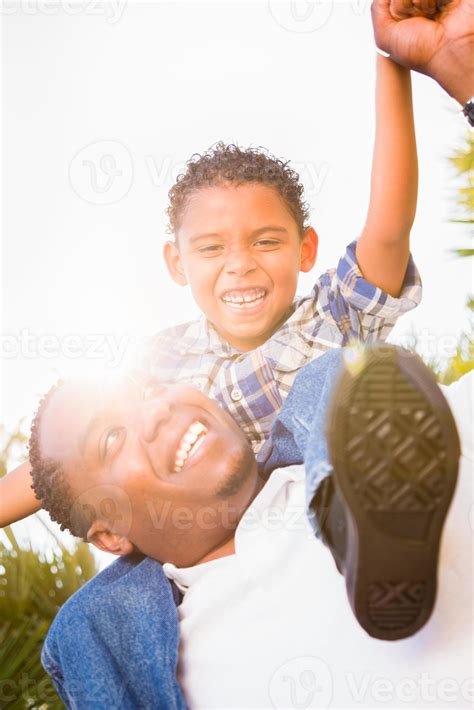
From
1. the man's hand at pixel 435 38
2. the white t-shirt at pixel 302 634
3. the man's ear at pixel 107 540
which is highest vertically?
the man's hand at pixel 435 38

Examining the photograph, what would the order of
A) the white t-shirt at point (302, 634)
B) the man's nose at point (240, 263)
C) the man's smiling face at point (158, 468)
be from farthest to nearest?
the man's nose at point (240, 263) → the man's smiling face at point (158, 468) → the white t-shirt at point (302, 634)

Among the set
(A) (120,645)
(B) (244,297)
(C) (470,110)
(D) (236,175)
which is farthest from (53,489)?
(C) (470,110)

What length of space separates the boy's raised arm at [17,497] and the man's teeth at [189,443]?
10.6 inches

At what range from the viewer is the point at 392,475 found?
737 mm

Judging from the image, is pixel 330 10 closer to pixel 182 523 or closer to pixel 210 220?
pixel 210 220

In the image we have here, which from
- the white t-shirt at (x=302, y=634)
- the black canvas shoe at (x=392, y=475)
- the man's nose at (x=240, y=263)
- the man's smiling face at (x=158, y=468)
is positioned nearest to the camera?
the black canvas shoe at (x=392, y=475)

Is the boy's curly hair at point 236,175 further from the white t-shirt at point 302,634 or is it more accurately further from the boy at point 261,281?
the white t-shirt at point 302,634

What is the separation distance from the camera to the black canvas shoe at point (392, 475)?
0.74 metres

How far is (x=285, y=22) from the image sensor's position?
128 cm

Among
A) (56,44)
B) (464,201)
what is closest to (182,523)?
(464,201)

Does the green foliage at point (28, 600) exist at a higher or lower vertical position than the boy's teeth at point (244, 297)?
lower

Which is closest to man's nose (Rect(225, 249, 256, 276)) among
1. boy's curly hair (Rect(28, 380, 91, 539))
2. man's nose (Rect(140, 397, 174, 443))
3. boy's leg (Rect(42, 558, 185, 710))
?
man's nose (Rect(140, 397, 174, 443))

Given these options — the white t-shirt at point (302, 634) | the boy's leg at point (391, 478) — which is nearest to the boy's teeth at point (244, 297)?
the white t-shirt at point (302, 634)

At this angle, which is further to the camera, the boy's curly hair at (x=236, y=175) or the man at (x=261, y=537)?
the boy's curly hair at (x=236, y=175)
